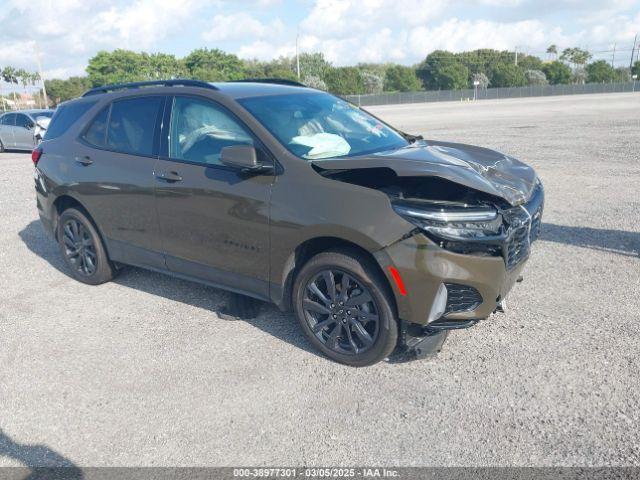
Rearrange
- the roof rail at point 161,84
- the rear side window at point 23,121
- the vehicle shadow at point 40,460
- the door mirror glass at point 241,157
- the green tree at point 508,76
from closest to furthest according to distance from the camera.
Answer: the vehicle shadow at point 40,460 < the door mirror glass at point 241,157 < the roof rail at point 161,84 < the rear side window at point 23,121 < the green tree at point 508,76

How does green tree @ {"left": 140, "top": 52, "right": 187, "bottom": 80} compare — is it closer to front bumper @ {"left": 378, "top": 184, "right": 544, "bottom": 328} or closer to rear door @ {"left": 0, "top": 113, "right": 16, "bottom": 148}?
rear door @ {"left": 0, "top": 113, "right": 16, "bottom": 148}

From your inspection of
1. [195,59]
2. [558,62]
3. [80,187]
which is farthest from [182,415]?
[558,62]

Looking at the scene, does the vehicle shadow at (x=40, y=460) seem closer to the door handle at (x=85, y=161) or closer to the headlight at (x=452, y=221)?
the headlight at (x=452, y=221)

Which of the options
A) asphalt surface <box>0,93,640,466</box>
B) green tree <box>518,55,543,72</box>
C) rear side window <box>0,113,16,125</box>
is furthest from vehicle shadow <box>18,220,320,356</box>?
green tree <box>518,55,543,72</box>

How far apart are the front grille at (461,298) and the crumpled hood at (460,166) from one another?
24.5 inches

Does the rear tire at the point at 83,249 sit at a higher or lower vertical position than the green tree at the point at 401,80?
lower

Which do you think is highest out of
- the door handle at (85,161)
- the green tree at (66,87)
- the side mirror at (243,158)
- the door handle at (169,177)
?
the green tree at (66,87)

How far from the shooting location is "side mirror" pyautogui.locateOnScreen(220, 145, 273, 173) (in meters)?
3.71

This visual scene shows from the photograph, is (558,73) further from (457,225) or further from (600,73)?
(457,225)

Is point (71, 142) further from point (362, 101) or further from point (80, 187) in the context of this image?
point (362, 101)

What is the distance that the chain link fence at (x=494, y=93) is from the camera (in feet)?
244

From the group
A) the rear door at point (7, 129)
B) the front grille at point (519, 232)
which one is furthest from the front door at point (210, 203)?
the rear door at point (7, 129)

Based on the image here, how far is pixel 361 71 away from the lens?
326ft

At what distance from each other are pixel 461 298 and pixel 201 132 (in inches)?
94.3
